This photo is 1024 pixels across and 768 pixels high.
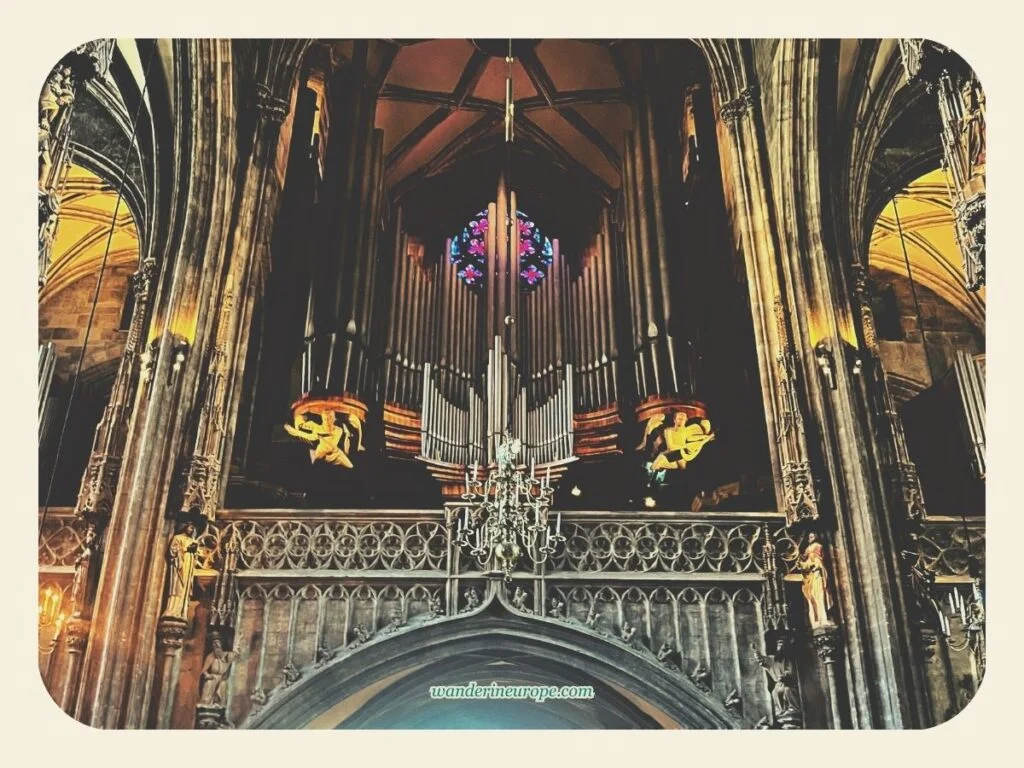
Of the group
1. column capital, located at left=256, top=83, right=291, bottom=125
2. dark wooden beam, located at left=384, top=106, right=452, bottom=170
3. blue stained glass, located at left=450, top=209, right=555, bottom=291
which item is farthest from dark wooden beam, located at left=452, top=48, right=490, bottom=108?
column capital, located at left=256, top=83, right=291, bottom=125

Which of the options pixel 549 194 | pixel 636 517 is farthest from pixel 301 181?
pixel 636 517

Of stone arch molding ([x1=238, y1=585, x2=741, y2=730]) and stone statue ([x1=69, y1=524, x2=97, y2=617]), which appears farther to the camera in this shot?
stone arch molding ([x1=238, y1=585, x2=741, y2=730])

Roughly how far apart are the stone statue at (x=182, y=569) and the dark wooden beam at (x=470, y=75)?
218 inches

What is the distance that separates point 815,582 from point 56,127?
6.48 metres

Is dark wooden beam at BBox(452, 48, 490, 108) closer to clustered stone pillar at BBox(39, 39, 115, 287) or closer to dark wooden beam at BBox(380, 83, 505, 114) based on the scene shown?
dark wooden beam at BBox(380, 83, 505, 114)

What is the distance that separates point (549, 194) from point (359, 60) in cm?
280

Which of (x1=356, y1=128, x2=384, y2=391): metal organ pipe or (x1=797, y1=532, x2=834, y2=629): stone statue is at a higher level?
(x1=356, y1=128, x2=384, y2=391): metal organ pipe

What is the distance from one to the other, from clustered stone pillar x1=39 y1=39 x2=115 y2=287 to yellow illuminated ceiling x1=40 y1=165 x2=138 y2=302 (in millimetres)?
7725

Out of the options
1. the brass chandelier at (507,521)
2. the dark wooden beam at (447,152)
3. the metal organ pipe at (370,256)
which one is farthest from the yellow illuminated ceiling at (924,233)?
the brass chandelier at (507,521)

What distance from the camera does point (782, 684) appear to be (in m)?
8.88

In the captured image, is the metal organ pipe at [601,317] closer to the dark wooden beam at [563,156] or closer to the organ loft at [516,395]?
the organ loft at [516,395]

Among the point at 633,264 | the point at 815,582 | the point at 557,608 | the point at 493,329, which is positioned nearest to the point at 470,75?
the point at 633,264

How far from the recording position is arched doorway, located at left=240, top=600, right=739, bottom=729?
8.86m

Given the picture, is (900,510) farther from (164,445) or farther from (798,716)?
(164,445)
